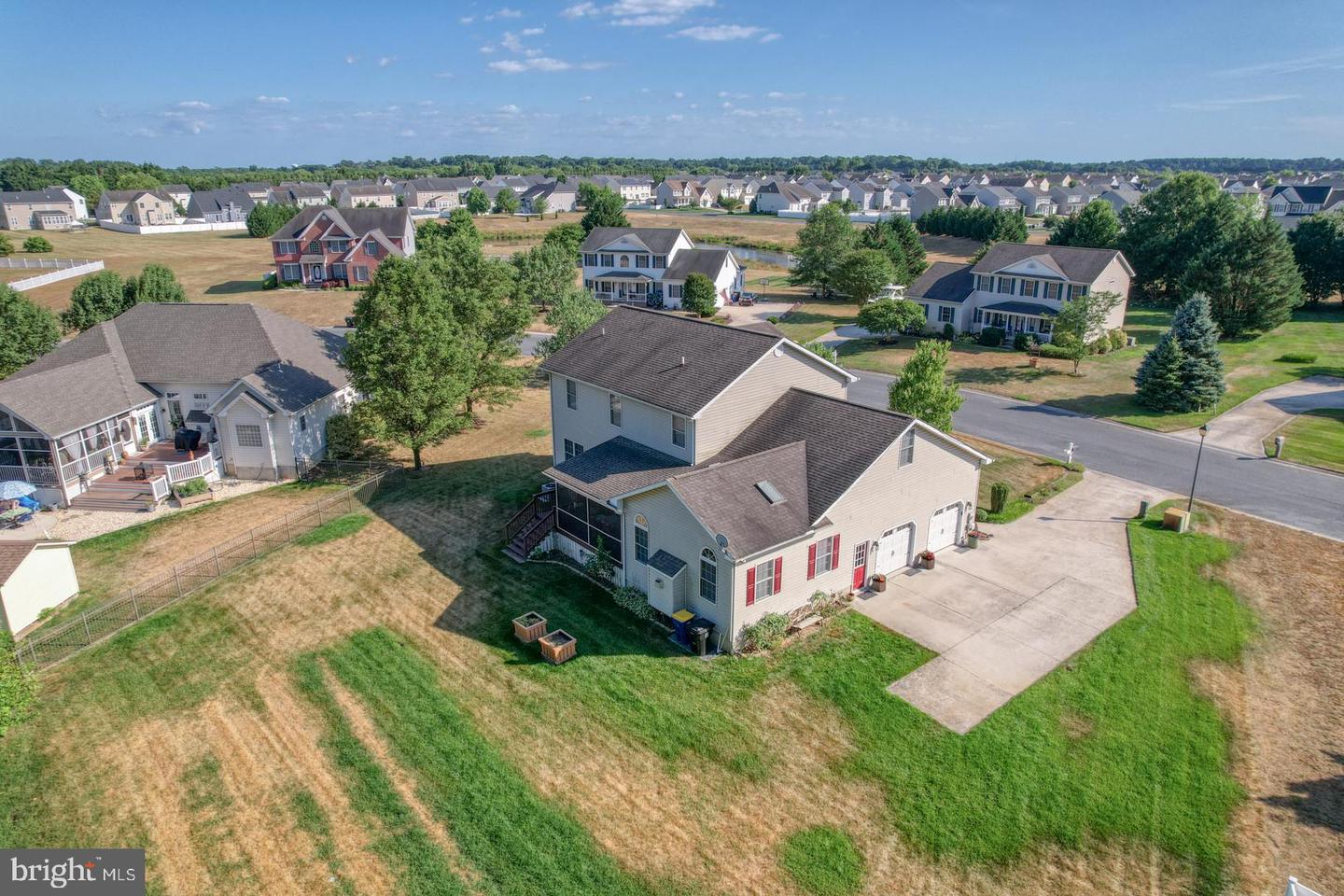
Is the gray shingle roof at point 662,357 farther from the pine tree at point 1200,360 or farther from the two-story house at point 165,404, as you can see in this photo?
the pine tree at point 1200,360

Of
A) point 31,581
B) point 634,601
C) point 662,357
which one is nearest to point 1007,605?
point 634,601

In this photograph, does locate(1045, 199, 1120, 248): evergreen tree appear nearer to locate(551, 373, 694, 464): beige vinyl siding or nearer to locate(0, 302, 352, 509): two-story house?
locate(551, 373, 694, 464): beige vinyl siding

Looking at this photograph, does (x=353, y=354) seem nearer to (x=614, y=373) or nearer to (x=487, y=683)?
(x=614, y=373)

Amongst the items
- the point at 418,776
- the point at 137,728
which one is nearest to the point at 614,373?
the point at 418,776

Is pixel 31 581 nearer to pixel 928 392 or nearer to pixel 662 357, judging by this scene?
pixel 662 357

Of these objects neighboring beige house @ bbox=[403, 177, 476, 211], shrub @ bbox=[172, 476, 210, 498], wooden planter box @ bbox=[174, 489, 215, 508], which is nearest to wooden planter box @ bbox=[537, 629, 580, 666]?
wooden planter box @ bbox=[174, 489, 215, 508]

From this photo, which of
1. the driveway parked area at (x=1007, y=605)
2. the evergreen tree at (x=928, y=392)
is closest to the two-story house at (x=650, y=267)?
the evergreen tree at (x=928, y=392)
